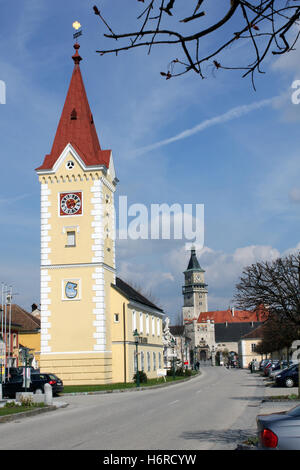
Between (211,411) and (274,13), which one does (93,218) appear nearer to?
(211,411)

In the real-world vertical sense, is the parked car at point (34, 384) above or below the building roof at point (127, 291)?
below

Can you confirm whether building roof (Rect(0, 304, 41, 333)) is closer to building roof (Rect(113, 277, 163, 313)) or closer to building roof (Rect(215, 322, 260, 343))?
building roof (Rect(113, 277, 163, 313))

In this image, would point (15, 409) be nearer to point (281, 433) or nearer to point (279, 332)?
point (281, 433)

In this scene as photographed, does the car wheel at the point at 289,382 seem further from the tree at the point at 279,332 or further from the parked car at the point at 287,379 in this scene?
the tree at the point at 279,332

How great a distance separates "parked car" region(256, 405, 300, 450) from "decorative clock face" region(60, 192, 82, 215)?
1469 inches

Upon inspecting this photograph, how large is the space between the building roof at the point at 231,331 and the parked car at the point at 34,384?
161747 millimetres

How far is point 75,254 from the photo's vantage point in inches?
1735

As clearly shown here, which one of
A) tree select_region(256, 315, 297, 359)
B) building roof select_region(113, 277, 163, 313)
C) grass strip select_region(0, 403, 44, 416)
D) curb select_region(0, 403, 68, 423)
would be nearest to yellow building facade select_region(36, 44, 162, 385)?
building roof select_region(113, 277, 163, 313)

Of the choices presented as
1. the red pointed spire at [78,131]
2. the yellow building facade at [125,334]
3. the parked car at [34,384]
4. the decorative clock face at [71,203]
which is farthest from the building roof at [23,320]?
the parked car at [34,384]

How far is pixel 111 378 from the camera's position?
44125mm

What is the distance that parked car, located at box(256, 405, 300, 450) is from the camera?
25.4 ft

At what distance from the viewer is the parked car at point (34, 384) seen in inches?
1355

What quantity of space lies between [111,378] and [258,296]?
21.2 meters
